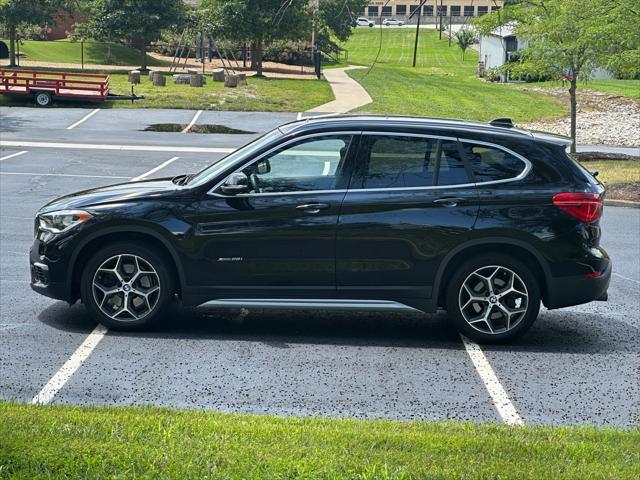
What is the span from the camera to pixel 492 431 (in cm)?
565

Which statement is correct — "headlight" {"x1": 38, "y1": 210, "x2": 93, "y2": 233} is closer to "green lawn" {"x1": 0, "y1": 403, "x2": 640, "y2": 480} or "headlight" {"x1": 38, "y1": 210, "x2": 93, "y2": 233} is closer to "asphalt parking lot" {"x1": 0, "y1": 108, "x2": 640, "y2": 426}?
"asphalt parking lot" {"x1": 0, "y1": 108, "x2": 640, "y2": 426}

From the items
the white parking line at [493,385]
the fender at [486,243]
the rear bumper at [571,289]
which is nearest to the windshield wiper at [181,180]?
the fender at [486,243]

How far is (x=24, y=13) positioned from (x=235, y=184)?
44530 millimetres

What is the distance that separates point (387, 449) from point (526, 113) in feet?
117

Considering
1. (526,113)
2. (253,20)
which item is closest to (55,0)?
(253,20)

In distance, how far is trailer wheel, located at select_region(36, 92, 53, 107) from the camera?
3672 centimetres

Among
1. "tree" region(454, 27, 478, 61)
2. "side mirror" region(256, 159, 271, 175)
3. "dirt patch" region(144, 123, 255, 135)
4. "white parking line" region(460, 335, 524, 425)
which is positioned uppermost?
"tree" region(454, 27, 478, 61)

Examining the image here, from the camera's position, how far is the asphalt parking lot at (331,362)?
6570mm

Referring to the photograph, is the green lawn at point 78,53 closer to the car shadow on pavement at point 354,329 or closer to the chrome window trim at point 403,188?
the car shadow on pavement at point 354,329

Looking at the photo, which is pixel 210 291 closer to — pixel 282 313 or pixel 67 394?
pixel 282 313

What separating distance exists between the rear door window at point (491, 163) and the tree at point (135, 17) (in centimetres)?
4359

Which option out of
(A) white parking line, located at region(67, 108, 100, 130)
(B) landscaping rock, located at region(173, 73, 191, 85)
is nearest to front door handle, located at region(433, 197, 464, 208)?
(A) white parking line, located at region(67, 108, 100, 130)

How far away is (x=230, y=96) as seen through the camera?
131 ft

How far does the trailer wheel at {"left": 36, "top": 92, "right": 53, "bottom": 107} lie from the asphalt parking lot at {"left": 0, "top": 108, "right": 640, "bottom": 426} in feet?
88.8
